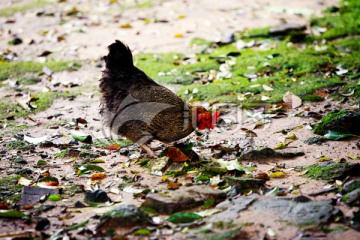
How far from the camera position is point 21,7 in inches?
417

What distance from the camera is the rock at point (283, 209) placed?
10.9 feet

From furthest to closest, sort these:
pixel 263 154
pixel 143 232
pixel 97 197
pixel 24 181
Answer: pixel 263 154 < pixel 24 181 < pixel 97 197 < pixel 143 232

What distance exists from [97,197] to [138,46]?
4.97m

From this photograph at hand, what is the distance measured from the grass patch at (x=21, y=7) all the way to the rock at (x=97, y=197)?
288 inches

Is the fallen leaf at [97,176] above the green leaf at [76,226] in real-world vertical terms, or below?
below

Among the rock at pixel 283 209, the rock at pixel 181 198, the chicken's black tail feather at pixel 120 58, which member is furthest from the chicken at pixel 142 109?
the rock at pixel 283 209

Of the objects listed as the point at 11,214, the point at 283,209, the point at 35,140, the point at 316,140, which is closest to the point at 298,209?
the point at 283,209

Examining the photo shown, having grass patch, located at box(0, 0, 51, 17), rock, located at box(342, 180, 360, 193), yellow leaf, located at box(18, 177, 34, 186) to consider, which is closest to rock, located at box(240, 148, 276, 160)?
rock, located at box(342, 180, 360, 193)

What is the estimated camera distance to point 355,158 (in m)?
4.39

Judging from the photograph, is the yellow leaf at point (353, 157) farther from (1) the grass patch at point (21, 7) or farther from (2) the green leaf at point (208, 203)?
(1) the grass patch at point (21, 7)

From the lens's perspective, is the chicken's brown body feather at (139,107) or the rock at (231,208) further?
the chicken's brown body feather at (139,107)

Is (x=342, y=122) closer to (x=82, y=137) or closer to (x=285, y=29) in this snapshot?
(x=82, y=137)

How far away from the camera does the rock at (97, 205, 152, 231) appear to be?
131 inches

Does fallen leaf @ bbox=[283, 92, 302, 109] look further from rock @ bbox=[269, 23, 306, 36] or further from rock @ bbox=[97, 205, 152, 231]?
rock @ bbox=[97, 205, 152, 231]
